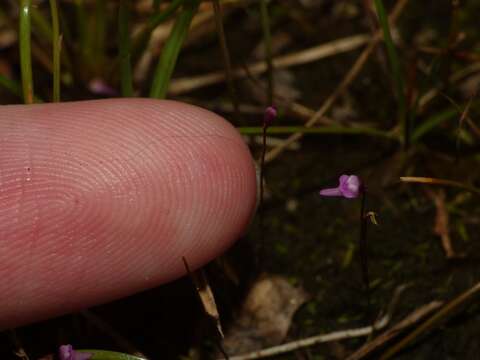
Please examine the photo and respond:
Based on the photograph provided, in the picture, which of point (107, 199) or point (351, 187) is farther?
point (351, 187)

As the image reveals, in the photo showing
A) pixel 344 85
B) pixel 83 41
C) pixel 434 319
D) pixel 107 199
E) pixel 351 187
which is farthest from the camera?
pixel 83 41

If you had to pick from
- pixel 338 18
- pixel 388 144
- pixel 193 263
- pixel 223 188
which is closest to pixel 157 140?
pixel 223 188

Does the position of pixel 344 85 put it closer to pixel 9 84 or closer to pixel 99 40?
pixel 99 40

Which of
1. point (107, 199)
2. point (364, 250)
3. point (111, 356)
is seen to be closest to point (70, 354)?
point (111, 356)

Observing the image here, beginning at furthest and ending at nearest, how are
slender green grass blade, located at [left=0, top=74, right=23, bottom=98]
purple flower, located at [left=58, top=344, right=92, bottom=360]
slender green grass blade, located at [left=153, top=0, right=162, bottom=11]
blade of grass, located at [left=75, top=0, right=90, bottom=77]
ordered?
blade of grass, located at [left=75, top=0, right=90, bottom=77] → slender green grass blade, located at [left=153, top=0, right=162, bottom=11] → slender green grass blade, located at [left=0, top=74, right=23, bottom=98] → purple flower, located at [left=58, top=344, right=92, bottom=360]

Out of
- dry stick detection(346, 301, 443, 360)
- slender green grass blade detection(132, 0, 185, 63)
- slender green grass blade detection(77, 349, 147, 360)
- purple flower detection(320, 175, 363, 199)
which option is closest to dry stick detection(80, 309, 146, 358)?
slender green grass blade detection(77, 349, 147, 360)

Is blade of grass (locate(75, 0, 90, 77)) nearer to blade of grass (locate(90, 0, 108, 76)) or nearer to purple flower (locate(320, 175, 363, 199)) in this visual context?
blade of grass (locate(90, 0, 108, 76))

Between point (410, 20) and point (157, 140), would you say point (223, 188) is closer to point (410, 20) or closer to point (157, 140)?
point (157, 140)
